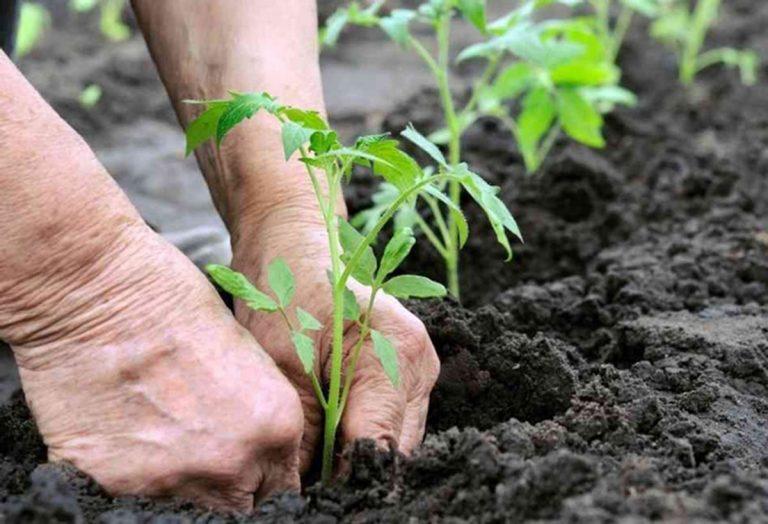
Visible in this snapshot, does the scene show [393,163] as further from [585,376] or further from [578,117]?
[578,117]

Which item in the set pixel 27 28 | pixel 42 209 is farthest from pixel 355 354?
pixel 27 28

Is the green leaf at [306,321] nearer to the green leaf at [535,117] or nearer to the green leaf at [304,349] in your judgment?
the green leaf at [304,349]

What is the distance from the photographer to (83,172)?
1645 millimetres

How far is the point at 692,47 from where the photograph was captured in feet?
15.1

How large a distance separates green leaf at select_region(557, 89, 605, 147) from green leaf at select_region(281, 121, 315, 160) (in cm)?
165

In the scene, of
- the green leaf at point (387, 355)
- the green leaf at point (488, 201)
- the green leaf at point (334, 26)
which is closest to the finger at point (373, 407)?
the green leaf at point (387, 355)

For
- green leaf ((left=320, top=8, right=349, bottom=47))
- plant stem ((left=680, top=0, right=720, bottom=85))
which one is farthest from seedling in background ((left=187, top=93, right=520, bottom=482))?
plant stem ((left=680, top=0, right=720, bottom=85))

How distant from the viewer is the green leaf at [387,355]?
5.15 feet

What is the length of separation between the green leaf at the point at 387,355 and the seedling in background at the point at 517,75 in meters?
0.52

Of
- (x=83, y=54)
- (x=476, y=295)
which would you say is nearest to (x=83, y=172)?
(x=476, y=295)

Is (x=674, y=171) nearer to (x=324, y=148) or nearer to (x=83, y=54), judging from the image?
(x=324, y=148)

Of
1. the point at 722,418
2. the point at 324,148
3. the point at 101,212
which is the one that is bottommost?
the point at 722,418

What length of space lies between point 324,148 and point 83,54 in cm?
→ 409

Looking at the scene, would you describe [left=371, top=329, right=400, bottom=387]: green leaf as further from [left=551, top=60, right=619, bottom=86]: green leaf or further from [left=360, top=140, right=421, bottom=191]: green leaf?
[left=551, top=60, right=619, bottom=86]: green leaf
